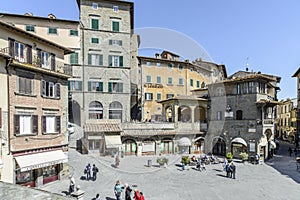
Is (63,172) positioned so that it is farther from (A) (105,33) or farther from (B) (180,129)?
(A) (105,33)

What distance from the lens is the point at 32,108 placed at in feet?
54.1

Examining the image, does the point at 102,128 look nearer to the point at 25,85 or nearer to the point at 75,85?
the point at 75,85

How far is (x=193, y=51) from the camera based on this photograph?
690 inches

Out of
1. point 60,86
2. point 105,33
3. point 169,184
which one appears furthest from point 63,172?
point 105,33

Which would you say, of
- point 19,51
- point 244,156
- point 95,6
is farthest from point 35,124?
point 244,156

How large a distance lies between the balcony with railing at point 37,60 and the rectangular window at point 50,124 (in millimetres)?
4034

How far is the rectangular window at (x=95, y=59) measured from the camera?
30.7 meters

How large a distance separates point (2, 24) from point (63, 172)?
41.3ft

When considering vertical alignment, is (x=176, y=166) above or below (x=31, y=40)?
below

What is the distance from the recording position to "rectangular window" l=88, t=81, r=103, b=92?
3051 cm

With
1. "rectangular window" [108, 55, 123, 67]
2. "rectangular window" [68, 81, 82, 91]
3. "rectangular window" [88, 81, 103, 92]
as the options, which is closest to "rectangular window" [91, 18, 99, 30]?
"rectangular window" [108, 55, 123, 67]

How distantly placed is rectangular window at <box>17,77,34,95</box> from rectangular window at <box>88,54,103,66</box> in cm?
1471

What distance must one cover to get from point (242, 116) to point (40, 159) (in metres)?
23.7

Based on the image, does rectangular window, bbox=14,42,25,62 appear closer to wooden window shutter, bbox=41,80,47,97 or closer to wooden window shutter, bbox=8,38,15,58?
wooden window shutter, bbox=8,38,15,58
